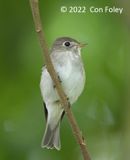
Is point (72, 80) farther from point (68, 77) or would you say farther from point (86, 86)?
point (86, 86)

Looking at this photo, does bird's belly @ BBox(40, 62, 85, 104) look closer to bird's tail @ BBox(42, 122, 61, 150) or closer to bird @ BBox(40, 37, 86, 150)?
bird @ BBox(40, 37, 86, 150)

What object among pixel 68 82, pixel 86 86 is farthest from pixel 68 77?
pixel 86 86

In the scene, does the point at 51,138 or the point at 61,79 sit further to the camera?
the point at 51,138

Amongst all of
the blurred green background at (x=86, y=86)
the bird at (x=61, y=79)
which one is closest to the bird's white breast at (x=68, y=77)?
the bird at (x=61, y=79)

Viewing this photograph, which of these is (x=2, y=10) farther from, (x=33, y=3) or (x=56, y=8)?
(x=33, y=3)

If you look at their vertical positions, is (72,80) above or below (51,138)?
above

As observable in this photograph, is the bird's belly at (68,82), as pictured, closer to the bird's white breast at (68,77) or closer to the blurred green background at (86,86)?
the bird's white breast at (68,77)
